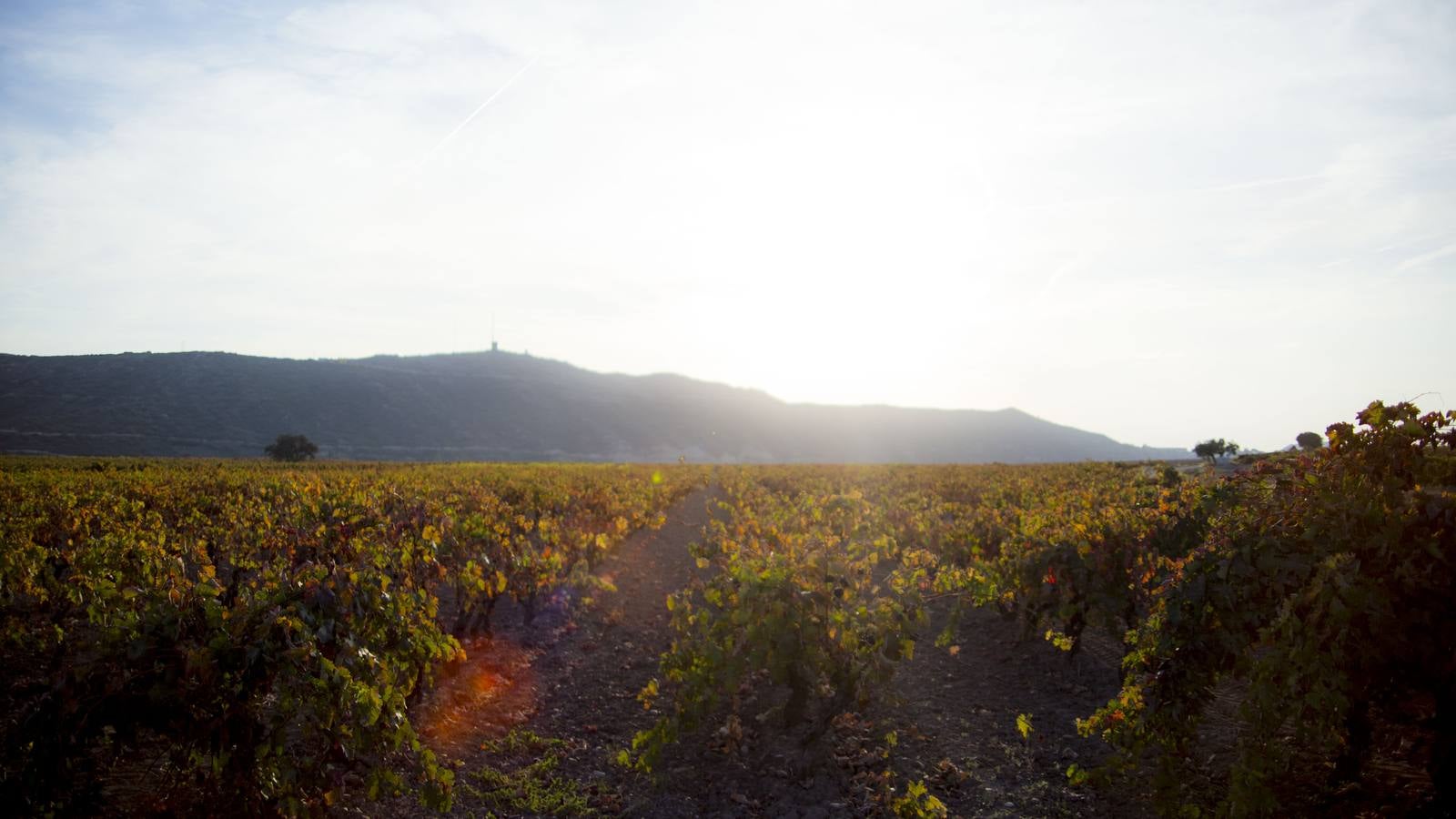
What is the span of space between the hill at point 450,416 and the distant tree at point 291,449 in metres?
18.2

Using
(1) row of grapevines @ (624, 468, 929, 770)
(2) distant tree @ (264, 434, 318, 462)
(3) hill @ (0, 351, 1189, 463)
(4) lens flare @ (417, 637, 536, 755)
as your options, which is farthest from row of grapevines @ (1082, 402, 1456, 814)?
(3) hill @ (0, 351, 1189, 463)

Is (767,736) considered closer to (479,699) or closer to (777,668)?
(777,668)

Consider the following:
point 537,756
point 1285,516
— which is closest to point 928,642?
point 537,756

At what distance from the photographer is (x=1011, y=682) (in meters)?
8.38

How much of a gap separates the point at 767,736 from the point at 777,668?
0.87m

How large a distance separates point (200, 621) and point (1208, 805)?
20.7 feet

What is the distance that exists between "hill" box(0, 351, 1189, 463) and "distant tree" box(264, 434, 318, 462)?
18.2m

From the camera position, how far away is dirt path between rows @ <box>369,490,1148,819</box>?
553 cm

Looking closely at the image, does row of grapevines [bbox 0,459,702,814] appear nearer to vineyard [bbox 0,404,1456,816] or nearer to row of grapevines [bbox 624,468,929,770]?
vineyard [bbox 0,404,1456,816]

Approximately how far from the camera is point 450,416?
114938 mm

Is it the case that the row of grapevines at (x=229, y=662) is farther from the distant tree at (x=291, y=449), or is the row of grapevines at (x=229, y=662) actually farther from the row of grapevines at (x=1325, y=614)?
the distant tree at (x=291, y=449)

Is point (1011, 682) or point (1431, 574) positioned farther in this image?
point (1011, 682)

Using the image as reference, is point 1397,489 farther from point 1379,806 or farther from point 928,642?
point 928,642

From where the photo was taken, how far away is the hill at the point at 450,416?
281ft
